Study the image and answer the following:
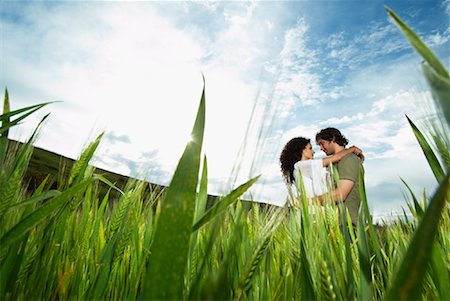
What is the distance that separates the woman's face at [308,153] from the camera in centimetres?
436

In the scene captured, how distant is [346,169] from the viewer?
350cm

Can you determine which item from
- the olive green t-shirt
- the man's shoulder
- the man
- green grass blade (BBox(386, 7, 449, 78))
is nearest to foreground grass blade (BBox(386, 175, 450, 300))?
green grass blade (BBox(386, 7, 449, 78))

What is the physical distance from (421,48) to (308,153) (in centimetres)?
411

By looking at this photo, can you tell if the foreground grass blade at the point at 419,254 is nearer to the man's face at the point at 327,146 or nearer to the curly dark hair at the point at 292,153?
the man's face at the point at 327,146

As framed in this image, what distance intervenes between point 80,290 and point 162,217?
0.63 metres

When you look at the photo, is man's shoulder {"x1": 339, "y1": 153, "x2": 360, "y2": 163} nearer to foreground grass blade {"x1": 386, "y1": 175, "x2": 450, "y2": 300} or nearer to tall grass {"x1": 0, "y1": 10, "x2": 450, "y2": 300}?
tall grass {"x1": 0, "y1": 10, "x2": 450, "y2": 300}

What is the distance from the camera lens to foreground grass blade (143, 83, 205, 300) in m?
0.35

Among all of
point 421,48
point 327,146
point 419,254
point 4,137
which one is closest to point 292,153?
point 327,146

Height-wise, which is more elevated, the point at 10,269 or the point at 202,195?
the point at 202,195

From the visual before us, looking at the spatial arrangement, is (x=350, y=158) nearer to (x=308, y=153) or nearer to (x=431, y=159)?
(x=308, y=153)

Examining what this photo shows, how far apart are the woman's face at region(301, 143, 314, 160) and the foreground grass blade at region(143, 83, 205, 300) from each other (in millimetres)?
4108

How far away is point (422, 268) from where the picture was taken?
27 centimetres

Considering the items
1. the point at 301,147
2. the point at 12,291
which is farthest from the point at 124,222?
the point at 301,147

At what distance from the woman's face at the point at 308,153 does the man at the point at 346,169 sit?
15cm
